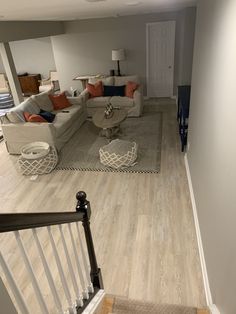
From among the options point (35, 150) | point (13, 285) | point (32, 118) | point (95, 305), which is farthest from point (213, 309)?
point (32, 118)

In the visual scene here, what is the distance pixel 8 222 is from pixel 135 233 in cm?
231

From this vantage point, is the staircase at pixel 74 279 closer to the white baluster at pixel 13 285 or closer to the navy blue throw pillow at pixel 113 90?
the white baluster at pixel 13 285

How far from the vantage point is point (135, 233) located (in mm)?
2889

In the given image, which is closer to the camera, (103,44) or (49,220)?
(49,220)

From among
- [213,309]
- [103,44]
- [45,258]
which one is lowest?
[213,309]

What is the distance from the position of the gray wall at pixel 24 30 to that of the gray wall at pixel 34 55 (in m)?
2.84

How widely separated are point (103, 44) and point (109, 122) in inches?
138

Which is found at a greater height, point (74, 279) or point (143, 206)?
point (74, 279)

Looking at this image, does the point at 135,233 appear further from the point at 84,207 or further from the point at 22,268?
the point at 84,207

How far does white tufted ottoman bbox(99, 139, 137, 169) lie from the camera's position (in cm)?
405

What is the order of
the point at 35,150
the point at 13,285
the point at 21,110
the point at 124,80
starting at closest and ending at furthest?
the point at 13,285 → the point at 35,150 → the point at 21,110 → the point at 124,80

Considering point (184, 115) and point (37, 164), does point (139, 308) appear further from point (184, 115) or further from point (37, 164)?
point (184, 115)

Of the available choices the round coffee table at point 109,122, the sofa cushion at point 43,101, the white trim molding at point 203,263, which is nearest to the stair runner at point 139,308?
the white trim molding at point 203,263

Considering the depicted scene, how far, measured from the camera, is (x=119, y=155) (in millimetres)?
4031
